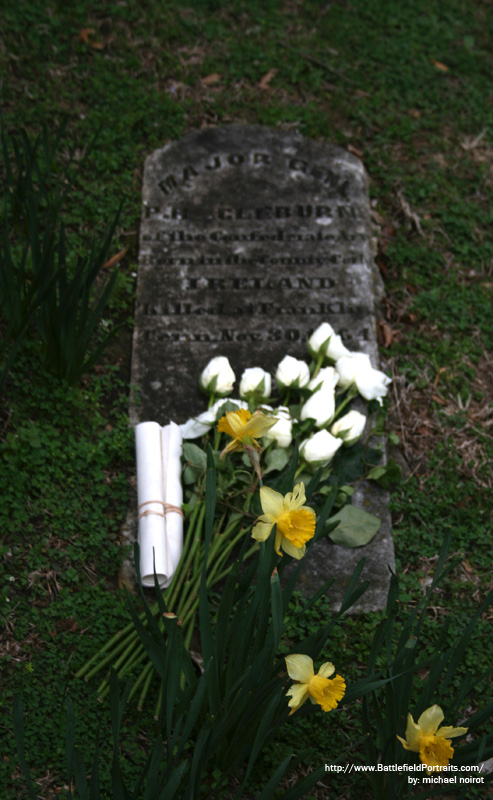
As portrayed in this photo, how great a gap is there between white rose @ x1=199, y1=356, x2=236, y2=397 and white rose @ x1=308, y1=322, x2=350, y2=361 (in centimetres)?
30

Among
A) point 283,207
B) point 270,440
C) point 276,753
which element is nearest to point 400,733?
point 276,753

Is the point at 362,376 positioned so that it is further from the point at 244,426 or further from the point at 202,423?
the point at 244,426

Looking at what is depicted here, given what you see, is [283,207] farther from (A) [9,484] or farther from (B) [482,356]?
(A) [9,484]

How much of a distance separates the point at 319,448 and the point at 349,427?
0.15 metres

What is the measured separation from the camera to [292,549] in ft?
5.22

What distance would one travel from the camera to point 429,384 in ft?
9.14

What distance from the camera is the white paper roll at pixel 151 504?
2.08m

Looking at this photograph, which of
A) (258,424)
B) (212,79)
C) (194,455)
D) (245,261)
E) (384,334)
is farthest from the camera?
(212,79)

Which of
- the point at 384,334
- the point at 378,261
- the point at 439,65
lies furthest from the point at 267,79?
the point at 384,334

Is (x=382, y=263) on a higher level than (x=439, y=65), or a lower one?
lower

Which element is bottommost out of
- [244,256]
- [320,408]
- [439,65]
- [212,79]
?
[320,408]

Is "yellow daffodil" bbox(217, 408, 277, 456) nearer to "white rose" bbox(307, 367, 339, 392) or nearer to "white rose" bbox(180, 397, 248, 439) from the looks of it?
"white rose" bbox(180, 397, 248, 439)

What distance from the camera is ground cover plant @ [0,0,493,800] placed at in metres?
2.02

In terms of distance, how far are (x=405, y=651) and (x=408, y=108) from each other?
9.29 feet
